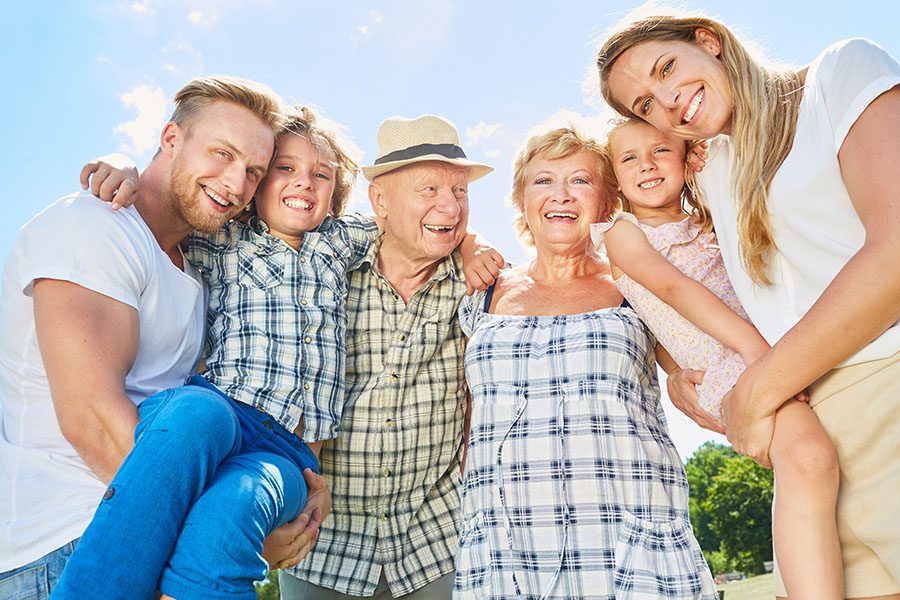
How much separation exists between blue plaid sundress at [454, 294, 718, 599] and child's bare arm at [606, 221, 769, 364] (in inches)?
11.4

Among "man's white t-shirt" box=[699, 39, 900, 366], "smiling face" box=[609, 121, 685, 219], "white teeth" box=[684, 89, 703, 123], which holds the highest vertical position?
"smiling face" box=[609, 121, 685, 219]

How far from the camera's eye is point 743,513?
3616 centimetres

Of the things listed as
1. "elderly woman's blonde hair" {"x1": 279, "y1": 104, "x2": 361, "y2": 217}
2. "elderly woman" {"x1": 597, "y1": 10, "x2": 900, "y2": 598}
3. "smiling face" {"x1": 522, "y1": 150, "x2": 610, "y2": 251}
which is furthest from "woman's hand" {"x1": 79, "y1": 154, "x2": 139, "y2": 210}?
"elderly woman" {"x1": 597, "y1": 10, "x2": 900, "y2": 598}

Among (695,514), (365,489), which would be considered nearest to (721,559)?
(695,514)

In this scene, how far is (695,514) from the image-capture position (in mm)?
42375

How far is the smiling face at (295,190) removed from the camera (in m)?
4.00

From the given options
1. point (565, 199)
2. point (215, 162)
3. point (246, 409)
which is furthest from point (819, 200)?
point (215, 162)

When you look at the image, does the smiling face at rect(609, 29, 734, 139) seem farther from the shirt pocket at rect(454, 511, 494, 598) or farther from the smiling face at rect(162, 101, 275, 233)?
the shirt pocket at rect(454, 511, 494, 598)

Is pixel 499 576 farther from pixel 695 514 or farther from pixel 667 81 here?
pixel 695 514

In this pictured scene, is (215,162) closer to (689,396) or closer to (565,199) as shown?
(565,199)

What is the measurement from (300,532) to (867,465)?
2.14m

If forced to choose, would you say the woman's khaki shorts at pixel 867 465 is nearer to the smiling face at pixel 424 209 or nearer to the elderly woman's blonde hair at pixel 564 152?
the elderly woman's blonde hair at pixel 564 152

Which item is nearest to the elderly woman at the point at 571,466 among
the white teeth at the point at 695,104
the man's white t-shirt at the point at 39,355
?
the white teeth at the point at 695,104

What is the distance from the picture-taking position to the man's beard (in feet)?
12.2
